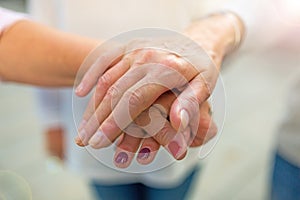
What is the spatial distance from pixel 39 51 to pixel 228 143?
2.70 feet

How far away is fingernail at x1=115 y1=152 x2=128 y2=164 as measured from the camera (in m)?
0.22

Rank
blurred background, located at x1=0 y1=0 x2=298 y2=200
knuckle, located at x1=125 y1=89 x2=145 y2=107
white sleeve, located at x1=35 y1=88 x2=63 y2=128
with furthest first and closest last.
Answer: blurred background, located at x1=0 y1=0 x2=298 y2=200 → white sleeve, located at x1=35 y1=88 x2=63 y2=128 → knuckle, located at x1=125 y1=89 x2=145 y2=107

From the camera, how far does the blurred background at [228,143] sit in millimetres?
868

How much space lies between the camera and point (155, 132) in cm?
22

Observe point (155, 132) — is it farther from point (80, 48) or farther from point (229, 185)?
point (229, 185)

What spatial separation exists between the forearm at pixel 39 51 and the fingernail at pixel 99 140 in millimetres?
89

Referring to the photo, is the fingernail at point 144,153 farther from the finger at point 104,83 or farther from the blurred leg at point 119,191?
the blurred leg at point 119,191

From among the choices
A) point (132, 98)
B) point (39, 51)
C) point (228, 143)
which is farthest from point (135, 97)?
point (228, 143)

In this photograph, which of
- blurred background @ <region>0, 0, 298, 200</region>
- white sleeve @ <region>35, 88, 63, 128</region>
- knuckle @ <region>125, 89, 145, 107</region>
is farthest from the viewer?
blurred background @ <region>0, 0, 298, 200</region>

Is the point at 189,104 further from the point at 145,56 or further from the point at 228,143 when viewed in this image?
the point at 228,143

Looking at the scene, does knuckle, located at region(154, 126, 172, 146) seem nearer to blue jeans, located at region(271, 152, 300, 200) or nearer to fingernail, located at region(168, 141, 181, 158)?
fingernail, located at region(168, 141, 181, 158)

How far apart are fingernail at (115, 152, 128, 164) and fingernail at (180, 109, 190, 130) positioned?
1.3 inches


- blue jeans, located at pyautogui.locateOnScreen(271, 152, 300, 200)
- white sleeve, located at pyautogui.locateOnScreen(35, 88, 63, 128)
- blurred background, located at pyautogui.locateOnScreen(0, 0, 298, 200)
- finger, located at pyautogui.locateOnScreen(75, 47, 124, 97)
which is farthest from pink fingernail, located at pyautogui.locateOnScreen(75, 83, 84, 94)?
blurred background, located at pyautogui.locateOnScreen(0, 0, 298, 200)

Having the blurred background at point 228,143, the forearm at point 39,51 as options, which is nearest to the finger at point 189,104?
the forearm at point 39,51
